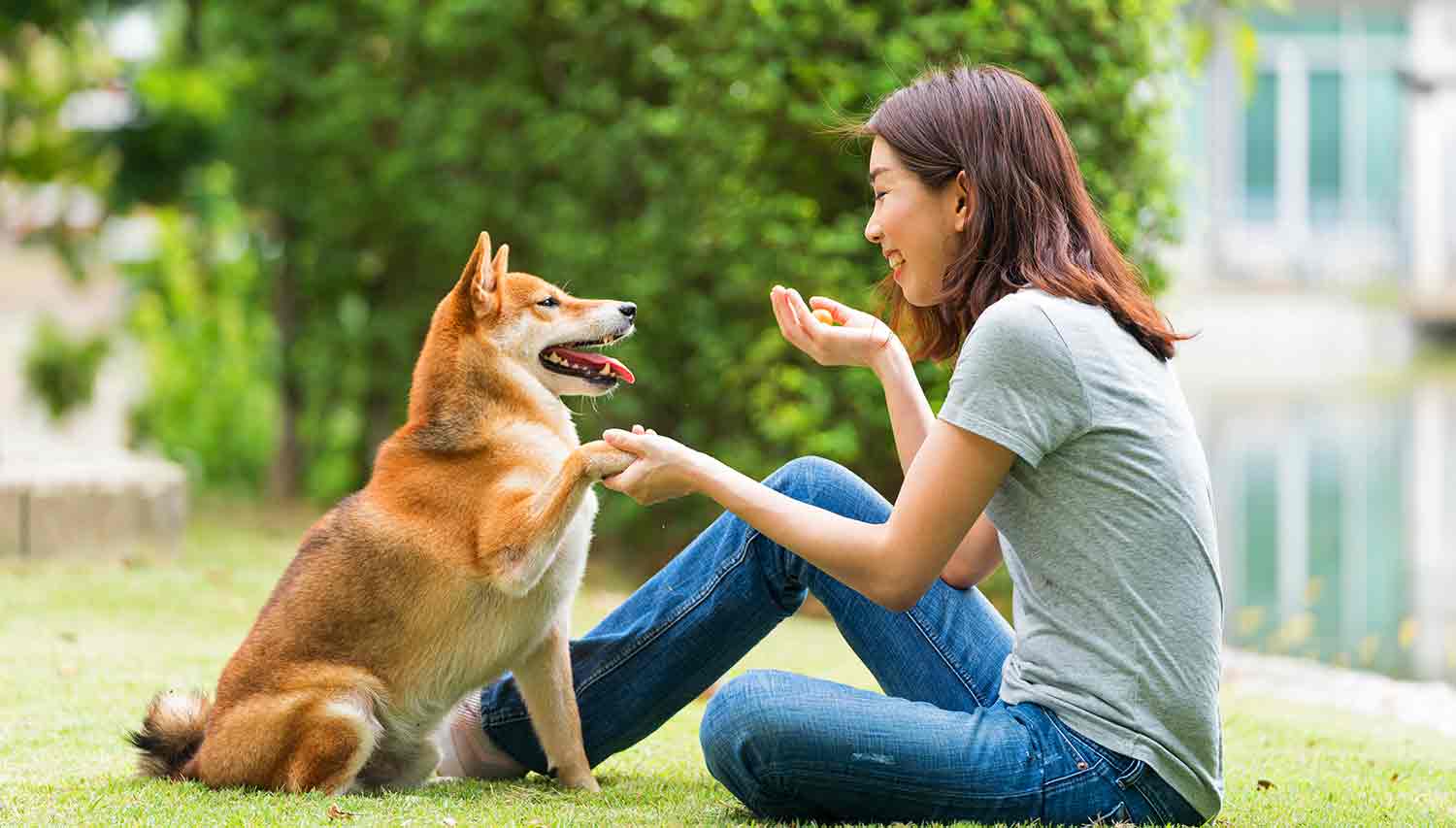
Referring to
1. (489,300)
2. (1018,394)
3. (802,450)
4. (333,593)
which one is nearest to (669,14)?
(802,450)

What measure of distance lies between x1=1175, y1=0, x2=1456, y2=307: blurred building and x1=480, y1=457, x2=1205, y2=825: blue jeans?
33044 mm

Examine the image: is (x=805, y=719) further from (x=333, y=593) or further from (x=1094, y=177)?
(x=1094, y=177)

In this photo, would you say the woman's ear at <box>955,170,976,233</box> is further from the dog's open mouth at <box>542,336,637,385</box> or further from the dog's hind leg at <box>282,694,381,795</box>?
the dog's hind leg at <box>282,694,381,795</box>

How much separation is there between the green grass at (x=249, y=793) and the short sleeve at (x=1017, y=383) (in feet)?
3.13

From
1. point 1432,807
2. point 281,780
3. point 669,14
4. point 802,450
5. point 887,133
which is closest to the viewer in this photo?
point 887,133

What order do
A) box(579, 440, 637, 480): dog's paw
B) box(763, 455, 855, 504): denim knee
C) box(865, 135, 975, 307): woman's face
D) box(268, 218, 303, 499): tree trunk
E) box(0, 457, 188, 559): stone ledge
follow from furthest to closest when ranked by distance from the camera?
1. box(268, 218, 303, 499): tree trunk
2. box(0, 457, 188, 559): stone ledge
3. box(763, 455, 855, 504): denim knee
4. box(579, 440, 637, 480): dog's paw
5. box(865, 135, 975, 307): woman's face

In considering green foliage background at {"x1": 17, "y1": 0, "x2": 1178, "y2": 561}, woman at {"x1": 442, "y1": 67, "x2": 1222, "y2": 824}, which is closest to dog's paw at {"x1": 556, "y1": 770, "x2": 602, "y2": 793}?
woman at {"x1": 442, "y1": 67, "x2": 1222, "y2": 824}

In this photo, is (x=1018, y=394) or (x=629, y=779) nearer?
(x=1018, y=394)

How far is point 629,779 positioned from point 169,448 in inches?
339

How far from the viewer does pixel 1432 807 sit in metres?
3.52

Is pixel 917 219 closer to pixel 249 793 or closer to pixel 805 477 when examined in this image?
pixel 805 477

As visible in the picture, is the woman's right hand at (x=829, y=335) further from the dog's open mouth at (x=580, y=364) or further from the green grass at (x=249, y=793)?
the green grass at (x=249, y=793)

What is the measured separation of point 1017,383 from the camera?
265 centimetres

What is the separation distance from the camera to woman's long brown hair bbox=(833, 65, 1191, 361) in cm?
279
